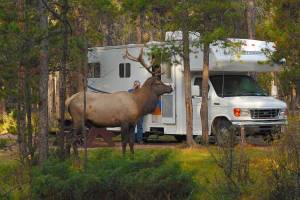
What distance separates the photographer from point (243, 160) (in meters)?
9.27

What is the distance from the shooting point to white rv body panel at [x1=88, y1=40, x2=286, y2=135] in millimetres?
19516

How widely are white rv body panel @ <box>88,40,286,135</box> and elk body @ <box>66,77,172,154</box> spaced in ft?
9.78

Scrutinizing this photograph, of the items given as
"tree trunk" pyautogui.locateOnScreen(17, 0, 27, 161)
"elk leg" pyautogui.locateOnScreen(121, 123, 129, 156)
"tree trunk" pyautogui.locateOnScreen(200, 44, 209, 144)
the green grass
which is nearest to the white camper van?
"tree trunk" pyautogui.locateOnScreen(200, 44, 209, 144)

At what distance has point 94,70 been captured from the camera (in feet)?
74.5

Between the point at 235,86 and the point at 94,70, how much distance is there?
15.5 ft

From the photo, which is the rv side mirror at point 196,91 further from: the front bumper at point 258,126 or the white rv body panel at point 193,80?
the front bumper at point 258,126

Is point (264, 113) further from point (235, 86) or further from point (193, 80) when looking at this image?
point (193, 80)

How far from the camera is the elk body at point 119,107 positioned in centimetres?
1625

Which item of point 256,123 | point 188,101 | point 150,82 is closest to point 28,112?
point 150,82

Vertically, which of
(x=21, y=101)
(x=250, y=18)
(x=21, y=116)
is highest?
(x=250, y=18)

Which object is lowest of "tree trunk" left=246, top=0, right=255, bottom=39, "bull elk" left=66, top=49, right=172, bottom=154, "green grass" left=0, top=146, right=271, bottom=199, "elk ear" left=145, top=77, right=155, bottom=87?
"green grass" left=0, top=146, right=271, bottom=199

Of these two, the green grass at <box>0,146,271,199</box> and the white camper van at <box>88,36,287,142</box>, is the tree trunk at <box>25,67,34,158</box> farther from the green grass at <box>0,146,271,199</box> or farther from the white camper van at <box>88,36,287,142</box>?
the white camper van at <box>88,36,287,142</box>

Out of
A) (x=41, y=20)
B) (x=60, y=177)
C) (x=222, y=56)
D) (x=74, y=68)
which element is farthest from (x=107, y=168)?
(x=222, y=56)

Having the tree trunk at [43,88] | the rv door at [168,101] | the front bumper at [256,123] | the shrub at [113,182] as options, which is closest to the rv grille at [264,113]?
the front bumper at [256,123]
